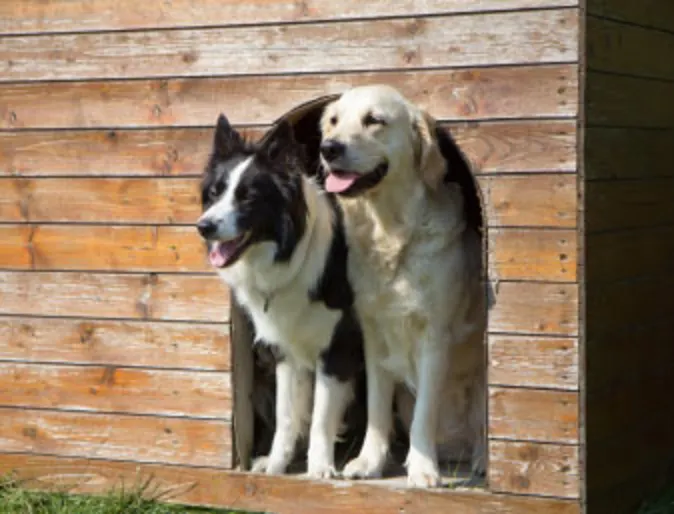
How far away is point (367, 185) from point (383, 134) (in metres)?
0.23

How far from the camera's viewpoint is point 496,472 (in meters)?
5.40

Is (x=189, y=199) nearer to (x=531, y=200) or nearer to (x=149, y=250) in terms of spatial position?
(x=149, y=250)

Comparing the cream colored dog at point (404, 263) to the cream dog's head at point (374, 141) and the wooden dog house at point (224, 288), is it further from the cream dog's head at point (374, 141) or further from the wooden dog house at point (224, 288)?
the wooden dog house at point (224, 288)

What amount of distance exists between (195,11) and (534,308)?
1980mm

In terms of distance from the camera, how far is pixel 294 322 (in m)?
5.84

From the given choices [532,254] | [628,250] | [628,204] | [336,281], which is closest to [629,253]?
[628,250]

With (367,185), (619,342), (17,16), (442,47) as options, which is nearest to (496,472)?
(619,342)

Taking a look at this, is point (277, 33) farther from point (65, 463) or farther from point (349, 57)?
point (65, 463)

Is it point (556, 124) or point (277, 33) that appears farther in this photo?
point (277, 33)

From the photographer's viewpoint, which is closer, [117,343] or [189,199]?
[189,199]

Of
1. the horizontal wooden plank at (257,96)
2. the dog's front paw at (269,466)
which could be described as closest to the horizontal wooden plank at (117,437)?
the dog's front paw at (269,466)

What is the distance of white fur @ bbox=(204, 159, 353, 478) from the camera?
18.8ft

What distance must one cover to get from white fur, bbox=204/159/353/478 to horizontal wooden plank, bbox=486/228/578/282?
889mm

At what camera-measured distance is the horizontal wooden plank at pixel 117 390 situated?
5887 millimetres
